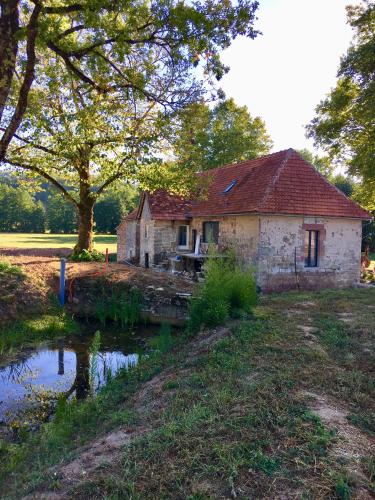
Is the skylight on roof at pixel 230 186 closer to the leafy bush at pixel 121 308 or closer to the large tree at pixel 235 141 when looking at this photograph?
the leafy bush at pixel 121 308

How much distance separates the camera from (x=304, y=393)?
17.8 feet

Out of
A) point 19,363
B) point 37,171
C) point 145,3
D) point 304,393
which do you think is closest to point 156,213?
point 37,171

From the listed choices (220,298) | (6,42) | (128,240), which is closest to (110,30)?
(6,42)

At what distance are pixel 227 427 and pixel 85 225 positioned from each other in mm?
19998

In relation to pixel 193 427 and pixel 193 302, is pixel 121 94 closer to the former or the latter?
pixel 193 302

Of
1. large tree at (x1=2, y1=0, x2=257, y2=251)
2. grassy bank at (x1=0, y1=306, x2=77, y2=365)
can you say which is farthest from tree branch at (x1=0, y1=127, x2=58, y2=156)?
grassy bank at (x1=0, y1=306, x2=77, y2=365)

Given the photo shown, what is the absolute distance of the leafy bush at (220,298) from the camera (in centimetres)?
978

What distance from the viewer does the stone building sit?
1566cm

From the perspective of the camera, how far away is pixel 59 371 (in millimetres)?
9180

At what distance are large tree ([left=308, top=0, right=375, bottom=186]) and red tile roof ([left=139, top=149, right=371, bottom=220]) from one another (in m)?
4.12

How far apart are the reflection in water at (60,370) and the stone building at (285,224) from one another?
6268 millimetres

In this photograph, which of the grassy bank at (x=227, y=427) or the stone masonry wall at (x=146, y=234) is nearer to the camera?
the grassy bank at (x=227, y=427)

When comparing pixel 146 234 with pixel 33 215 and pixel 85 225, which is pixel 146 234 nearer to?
pixel 85 225

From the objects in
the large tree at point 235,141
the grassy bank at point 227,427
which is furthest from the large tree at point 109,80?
the large tree at point 235,141
